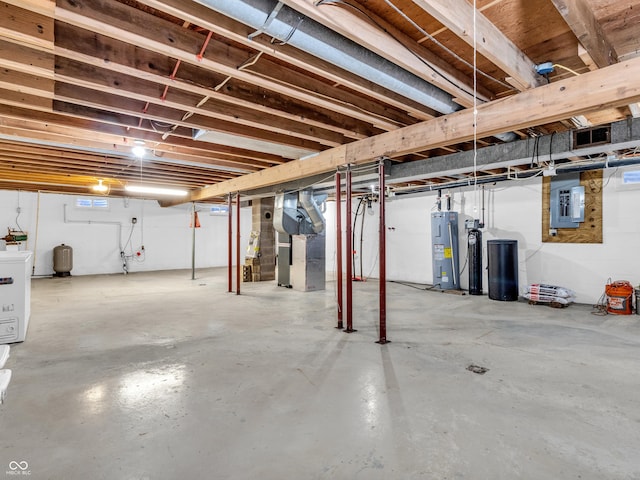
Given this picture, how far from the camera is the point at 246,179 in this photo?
586 cm

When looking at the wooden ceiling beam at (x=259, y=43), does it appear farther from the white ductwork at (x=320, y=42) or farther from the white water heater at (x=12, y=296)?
the white water heater at (x=12, y=296)

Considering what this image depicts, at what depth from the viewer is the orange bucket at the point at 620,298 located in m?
4.47

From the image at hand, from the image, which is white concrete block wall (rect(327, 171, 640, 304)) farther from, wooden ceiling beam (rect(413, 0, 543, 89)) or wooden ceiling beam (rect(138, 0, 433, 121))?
wooden ceiling beam (rect(138, 0, 433, 121))

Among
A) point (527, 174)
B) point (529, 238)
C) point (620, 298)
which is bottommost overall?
point (620, 298)

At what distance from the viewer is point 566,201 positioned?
17.4 ft

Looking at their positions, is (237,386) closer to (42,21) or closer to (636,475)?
(636,475)

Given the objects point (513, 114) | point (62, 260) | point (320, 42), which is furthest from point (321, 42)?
point (62, 260)

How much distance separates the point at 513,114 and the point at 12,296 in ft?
14.9

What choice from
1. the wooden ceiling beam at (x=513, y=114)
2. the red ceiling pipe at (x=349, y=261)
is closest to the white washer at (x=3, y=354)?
the red ceiling pipe at (x=349, y=261)

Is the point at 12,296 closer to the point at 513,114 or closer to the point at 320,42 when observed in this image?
the point at 320,42

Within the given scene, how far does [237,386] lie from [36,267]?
8496mm

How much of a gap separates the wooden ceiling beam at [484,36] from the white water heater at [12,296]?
3914 mm

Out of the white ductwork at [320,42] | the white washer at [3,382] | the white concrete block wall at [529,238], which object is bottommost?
the white washer at [3,382]

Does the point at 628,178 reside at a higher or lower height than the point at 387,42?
lower
